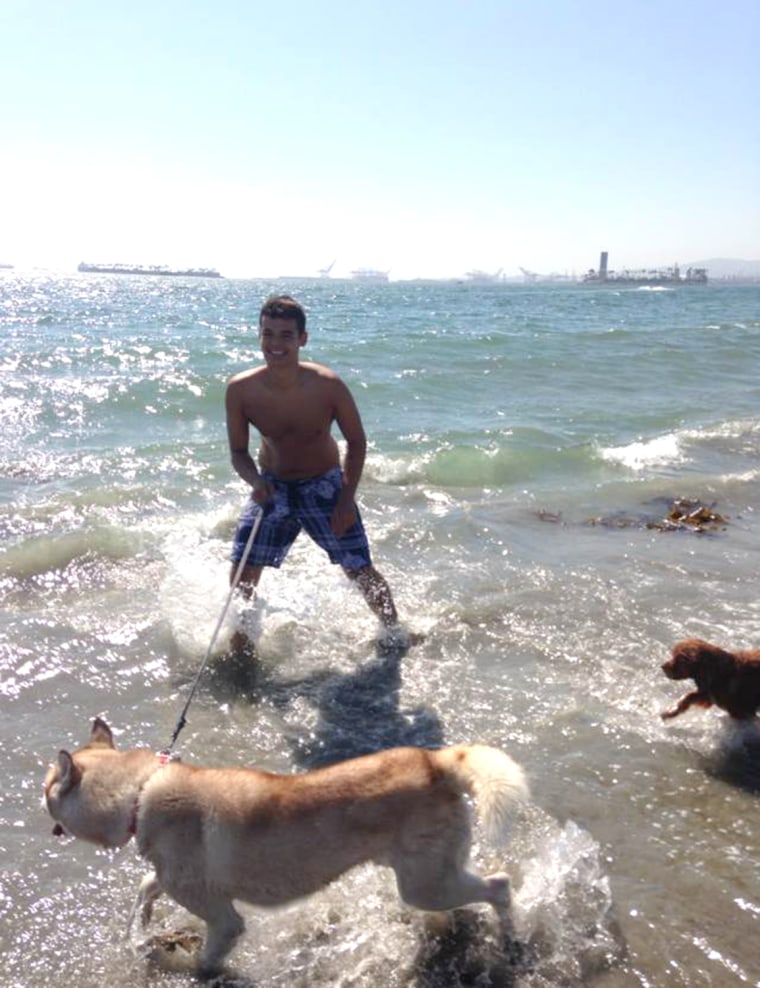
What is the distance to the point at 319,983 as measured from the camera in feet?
10.6

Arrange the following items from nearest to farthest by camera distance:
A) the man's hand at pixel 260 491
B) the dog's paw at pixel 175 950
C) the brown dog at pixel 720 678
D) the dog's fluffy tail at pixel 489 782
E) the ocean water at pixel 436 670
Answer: the dog's fluffy tail at pixel 489 782, the dog's paw at pixel 175 950, the ocean water at pixel 436 670, the brown dog at pixel 720 678, the man's hand at pixel 260 491

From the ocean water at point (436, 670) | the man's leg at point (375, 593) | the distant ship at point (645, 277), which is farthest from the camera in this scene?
the distant ship at point (645, 277)

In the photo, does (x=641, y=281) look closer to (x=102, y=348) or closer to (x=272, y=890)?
(x=102, y=348)

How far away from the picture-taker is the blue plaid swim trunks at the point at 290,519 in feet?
19.2

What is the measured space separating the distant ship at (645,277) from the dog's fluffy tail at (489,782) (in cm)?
14597

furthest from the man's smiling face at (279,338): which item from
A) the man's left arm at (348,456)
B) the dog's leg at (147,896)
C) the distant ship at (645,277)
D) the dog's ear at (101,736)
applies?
the distant ship at (645,277)

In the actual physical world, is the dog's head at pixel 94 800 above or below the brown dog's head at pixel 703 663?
above

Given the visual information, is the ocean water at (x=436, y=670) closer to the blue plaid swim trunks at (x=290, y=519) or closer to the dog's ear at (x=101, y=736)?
the blue plaid swim trunks at (x=290, y=519)

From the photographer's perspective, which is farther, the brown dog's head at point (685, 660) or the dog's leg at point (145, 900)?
the brown dog's head at point (685, 660)

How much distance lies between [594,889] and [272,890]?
1.37m

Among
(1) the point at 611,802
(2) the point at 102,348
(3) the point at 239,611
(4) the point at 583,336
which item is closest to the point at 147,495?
(3) the point at 239,611

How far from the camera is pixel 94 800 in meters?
3.15

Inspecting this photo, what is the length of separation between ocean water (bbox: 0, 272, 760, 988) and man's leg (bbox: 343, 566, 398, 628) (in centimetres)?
23

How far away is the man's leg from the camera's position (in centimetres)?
600
